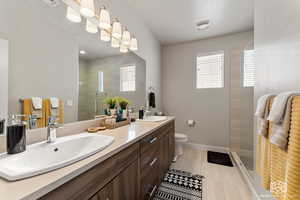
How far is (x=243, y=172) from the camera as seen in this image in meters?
1.79

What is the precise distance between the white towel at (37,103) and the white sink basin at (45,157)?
0.26m

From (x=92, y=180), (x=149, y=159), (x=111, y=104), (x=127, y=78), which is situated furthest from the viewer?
(x=127, y=78)

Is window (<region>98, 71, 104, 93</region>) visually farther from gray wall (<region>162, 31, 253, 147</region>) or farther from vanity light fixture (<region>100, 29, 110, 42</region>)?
gray wall (<region>162, 31, 253, 147</region>)

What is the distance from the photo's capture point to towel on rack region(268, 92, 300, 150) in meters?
0.59

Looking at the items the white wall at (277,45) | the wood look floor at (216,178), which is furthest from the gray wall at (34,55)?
the wood look floor at (216,178)

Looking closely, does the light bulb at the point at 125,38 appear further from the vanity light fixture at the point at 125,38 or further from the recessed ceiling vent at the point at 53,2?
the recessed ceiling vent at the point at 53,2

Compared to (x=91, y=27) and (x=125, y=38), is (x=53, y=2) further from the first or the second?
(x=125, y=38)

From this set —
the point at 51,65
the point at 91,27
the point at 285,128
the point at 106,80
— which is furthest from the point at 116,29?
the point at 285,128

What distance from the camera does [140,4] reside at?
189 cm

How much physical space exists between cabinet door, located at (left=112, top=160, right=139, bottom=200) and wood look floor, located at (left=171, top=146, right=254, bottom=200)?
0.97 metres

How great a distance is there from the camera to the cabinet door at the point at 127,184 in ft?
Answer: 2.50

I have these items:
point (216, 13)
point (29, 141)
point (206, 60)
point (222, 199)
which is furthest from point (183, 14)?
point (222, 199)

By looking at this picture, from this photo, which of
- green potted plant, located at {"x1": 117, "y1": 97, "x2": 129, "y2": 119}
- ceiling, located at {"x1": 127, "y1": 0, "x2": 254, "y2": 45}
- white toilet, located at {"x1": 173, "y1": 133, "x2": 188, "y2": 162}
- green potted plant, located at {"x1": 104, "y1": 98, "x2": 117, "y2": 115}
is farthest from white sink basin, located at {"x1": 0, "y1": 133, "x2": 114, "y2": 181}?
ceiling, located at {"x1": 127, "y1": 0, "x2": 254, "y2": 45}

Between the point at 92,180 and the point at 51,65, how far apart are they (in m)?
0.85
